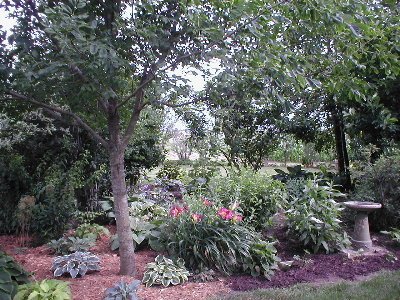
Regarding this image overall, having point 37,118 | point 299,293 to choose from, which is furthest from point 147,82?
point 37,118

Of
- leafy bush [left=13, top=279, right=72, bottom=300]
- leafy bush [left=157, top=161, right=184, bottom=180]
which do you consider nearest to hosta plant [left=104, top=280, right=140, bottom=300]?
leafy bush [left=13, top=279, right=72, bottom=300]

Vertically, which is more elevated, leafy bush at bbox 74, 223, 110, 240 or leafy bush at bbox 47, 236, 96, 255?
leafy bush at bbox 74, 223, 110, 240

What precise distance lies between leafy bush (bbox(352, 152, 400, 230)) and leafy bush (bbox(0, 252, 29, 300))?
5.00 metres

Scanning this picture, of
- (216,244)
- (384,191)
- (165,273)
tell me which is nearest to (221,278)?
(216,244)

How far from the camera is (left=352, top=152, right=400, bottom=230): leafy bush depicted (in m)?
5.85

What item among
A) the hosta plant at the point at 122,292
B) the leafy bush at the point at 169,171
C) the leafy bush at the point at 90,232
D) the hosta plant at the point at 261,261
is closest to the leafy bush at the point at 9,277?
the hosta plant at the point at 122,292

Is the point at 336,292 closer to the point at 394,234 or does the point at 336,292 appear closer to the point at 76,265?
the point at 394,234

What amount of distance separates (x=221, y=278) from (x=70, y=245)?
80.3 inches

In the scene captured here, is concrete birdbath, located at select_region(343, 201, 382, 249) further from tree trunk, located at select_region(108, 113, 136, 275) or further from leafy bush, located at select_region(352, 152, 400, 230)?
tree trunk, located at select_region(108, 113, 136, 275)

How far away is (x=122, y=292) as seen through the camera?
129 inches

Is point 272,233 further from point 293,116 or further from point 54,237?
point 293,116

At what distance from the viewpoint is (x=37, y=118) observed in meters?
6.30

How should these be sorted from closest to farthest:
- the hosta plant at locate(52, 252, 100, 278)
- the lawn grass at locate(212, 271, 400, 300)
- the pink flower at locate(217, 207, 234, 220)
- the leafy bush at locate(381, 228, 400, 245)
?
the lawn grass at locate(212, 271, 400, 300), the hosta plant at locate(52, 252, 100, 278), the pink flower at locate(217, 207, 234, 220), the leafy bush at locate(381, 228, 400, 245)

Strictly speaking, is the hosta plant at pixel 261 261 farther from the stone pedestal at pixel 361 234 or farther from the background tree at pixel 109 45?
the background tree at pixel 109 45
